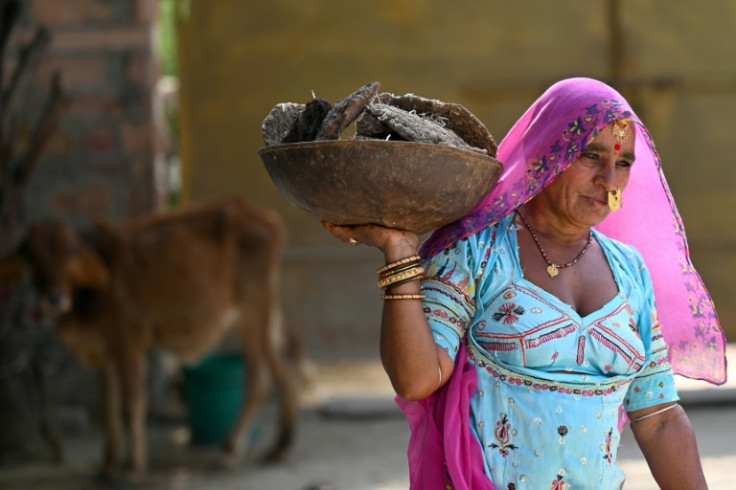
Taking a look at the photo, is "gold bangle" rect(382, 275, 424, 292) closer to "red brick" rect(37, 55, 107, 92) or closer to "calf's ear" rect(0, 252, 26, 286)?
"calf's ear" rect(0, 252, 26, 286)

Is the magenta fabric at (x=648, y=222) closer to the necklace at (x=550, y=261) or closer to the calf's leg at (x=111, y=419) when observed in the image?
the necklace at (x=550, y=261)

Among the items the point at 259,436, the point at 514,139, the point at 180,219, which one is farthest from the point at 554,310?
the point at 259,436

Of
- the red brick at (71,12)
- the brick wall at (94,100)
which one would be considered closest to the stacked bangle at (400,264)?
the brick wall at (94,100)

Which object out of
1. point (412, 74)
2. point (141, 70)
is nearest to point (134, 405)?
point (141, 70)

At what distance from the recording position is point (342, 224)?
206cm

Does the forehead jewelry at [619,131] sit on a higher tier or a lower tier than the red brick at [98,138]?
lower

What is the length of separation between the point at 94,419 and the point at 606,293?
5296 millimetres

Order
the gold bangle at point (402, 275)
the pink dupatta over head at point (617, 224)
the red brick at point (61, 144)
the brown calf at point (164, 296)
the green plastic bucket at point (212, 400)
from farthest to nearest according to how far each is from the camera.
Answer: the red brick at point (61, 144) < the green plastic bucket at point (212, 400) < the brown calf at point (164, 296) < the pink dupatta over head at point (617, 224) < the gold bangle at point (402, 275)

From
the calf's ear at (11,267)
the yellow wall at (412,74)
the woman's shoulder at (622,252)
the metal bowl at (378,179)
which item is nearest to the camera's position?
the metal bowl at (378,179)

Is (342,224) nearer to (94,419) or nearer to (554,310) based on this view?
(554,310)

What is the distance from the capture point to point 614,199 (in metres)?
2.18

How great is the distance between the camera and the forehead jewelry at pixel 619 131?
7.25 feet

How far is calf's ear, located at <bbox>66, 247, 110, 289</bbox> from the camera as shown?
5.56 meters

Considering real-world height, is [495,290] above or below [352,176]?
below
